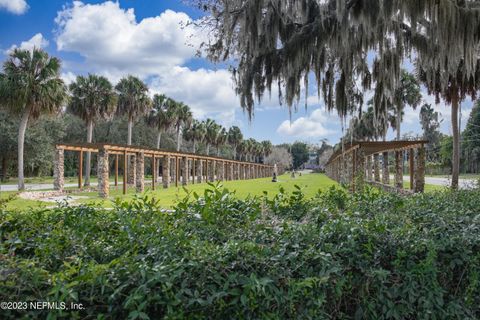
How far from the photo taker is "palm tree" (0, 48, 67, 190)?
22031mm

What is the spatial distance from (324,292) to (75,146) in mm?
21458

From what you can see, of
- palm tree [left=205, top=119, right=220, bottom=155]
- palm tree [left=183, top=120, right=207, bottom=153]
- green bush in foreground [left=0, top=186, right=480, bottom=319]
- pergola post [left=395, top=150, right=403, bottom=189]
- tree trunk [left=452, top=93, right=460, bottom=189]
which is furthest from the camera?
palm tree [left=205, top=119, right=220, bottom=155]

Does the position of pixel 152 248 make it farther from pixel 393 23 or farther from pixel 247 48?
pixel 393 23

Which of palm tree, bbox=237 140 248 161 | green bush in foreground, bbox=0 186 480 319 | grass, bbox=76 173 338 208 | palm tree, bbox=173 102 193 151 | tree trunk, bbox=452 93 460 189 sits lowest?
grass, bbox=76 173 338 208

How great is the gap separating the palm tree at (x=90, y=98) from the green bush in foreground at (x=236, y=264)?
27.3 metres

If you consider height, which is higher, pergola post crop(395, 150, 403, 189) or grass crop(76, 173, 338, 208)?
pergola post crop(395, 150, 403, 189)

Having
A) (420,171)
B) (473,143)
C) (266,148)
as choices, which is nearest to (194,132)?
(420,171)

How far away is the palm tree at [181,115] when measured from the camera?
137 feet

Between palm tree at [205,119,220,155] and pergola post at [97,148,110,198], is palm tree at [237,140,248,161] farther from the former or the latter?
pergola post at [97,148,110,198]

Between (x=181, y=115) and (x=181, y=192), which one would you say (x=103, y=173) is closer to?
(x=181, y=192)

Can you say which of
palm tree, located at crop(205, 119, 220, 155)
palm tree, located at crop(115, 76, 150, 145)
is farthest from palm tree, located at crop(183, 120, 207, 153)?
palm tree, located at crop(115, 76, 150, 145)

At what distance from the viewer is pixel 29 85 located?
22172 mm

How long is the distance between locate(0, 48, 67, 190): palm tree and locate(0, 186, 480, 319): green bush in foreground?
72.1 ft

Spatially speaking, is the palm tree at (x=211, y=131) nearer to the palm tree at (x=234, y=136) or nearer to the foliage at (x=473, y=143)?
the palm tree at (x=234, y=136)
